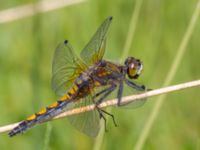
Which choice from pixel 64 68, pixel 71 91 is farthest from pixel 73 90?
pixel 64 68

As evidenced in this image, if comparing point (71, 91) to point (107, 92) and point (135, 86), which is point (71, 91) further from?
point (135, 86)

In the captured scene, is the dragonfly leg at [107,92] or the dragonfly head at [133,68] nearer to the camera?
the dragonfly leg at [107,92]

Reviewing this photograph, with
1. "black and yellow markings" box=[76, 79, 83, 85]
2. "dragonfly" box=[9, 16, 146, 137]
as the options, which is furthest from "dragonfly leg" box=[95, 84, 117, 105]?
"black and yellow markings" box=[76, 79, 83, 85]

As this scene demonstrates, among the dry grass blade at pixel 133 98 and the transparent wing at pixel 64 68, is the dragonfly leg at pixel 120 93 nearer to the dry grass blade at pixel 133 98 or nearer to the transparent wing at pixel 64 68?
the dry grass blade at pixel 133 98

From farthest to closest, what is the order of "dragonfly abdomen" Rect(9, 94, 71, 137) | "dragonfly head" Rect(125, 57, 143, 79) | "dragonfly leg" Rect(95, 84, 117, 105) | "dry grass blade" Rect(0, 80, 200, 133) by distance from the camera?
1. "dragonfly head" Rect(125, 57, 143, 79)
2. "dragonfly leg" Rect(95, 84, 117, 105)
3. "dragonfly abdomen" Rect(9, 94, 71, 137)
4. "dry grass blade" Rect(0, 80, 200, 133)

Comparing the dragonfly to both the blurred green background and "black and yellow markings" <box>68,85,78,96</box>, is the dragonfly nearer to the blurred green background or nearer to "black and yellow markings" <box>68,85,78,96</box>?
"black and yellow markings" <box>68,85,78,96</box>

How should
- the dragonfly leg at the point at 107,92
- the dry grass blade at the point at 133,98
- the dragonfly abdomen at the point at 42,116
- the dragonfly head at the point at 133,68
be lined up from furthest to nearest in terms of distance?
the dragonfly head at the point at 133,68 < the dragonfly leg at the point at 107,92 < the dragonfly abdomen at the point at 42,116 < the dry grass blade at the point at 133,98

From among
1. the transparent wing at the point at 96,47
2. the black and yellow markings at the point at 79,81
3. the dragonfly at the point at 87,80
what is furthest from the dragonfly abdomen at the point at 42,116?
the transparent wing at the point at 96,47

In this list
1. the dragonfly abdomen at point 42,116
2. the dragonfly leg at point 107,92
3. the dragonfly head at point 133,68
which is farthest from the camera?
the dragonfly head at point 133,68
